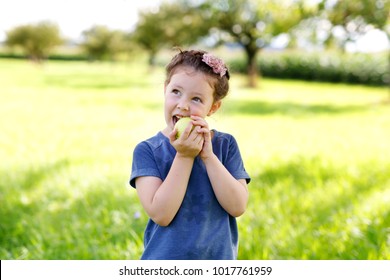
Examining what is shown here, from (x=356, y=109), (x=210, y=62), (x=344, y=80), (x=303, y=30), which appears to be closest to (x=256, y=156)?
(x=210, y=62)

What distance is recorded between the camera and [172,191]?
1650 mm

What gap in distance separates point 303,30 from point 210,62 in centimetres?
1277

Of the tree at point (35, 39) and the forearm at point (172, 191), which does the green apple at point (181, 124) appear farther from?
the tree at point (35, 39)

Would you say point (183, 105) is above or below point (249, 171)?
above

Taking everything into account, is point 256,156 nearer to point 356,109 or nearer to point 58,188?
point 58,188

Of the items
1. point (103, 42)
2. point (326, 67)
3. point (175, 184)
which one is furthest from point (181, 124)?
point (103, 42)

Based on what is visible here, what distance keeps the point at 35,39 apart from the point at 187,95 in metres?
43.5

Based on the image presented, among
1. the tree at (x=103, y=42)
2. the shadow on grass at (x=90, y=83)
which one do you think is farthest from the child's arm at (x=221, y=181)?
the tree at (x=103, y=42)

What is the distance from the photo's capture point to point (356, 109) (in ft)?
41.6

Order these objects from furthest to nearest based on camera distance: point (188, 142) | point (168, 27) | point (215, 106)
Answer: point (168, 27), point (215, 106), point (188, 142)

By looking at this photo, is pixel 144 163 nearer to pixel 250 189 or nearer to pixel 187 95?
pixel 187 95

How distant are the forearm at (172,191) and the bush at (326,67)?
27215 mm

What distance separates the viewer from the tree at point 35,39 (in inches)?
1630

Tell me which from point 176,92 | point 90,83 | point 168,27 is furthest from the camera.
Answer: point 168,27
